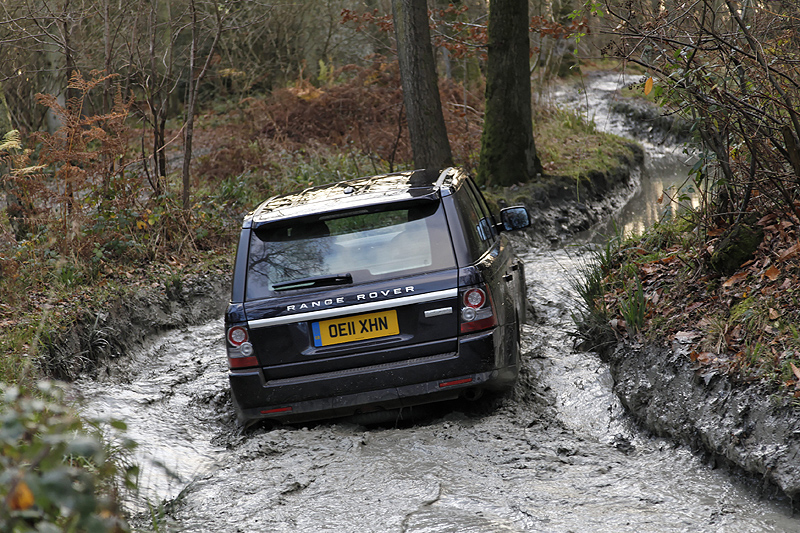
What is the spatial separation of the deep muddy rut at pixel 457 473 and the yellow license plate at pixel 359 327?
676 mm

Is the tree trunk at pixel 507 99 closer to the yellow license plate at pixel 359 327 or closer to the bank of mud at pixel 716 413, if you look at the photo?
the bank of mud at pixel 716 413

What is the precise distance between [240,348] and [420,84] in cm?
856

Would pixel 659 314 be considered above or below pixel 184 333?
above

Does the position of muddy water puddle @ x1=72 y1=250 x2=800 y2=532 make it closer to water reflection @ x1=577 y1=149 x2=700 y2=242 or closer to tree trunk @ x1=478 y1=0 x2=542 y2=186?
water reflection @ x1=577 y1=149 x2=700 y2=242

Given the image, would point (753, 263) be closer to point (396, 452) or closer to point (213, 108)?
point (396, 452)

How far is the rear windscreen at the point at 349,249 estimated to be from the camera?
4.92 meters

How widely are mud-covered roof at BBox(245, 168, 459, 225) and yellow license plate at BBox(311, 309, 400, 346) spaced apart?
29.1 inches

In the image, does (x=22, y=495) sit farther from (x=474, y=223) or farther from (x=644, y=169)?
(x=644, y=169)

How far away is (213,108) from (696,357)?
2099cm

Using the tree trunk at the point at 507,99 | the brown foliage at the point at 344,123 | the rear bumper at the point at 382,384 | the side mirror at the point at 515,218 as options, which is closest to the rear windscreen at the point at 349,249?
the rear bumper at the point at 382,384

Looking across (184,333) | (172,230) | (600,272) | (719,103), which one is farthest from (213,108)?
(719,103)

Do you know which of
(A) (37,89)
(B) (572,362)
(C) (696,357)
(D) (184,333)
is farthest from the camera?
(A) (37,89)

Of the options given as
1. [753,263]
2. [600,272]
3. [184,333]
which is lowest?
[184,333]

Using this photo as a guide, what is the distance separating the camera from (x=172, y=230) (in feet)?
35.4
